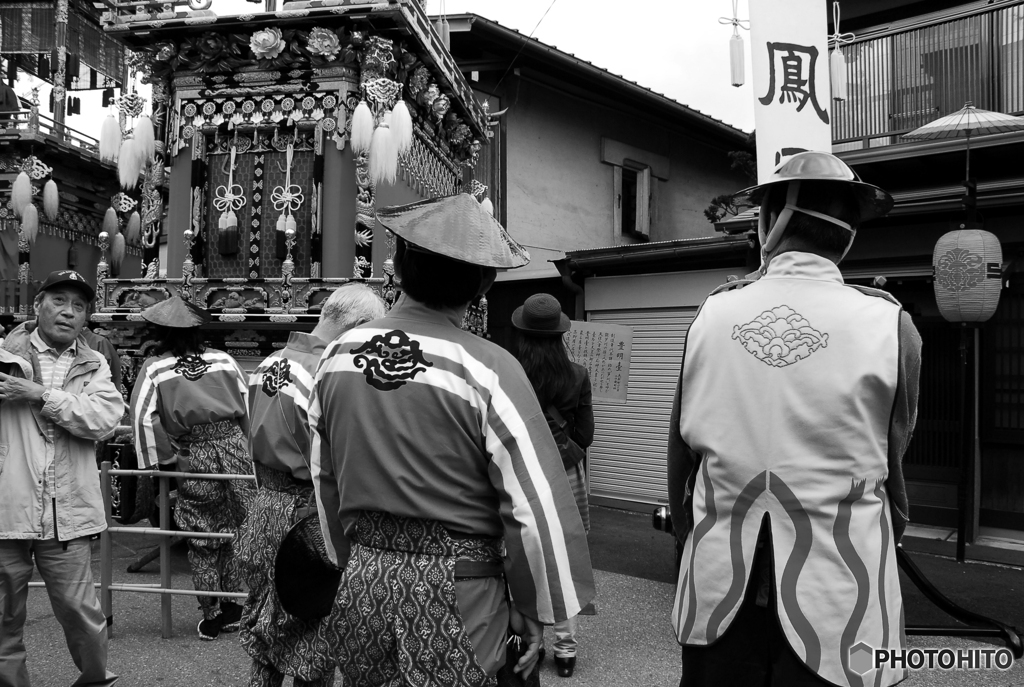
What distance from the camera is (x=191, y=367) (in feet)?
19.7

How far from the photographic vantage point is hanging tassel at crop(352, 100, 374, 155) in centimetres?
854

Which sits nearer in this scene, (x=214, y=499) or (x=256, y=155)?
(x=214, y=499)

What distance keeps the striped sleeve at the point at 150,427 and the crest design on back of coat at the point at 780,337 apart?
507 cm

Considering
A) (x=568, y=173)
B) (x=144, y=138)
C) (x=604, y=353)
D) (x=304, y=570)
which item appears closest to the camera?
(x=304, y=570)

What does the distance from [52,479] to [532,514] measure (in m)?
2.93

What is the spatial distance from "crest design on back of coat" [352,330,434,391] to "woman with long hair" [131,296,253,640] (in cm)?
386

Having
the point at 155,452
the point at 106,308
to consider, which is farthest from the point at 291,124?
the point at 155,452

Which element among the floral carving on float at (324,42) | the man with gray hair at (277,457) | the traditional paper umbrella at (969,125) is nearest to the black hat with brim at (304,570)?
the man with gray hair at (277,457)

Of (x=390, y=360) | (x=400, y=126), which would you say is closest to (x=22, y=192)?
(x=400, y=126)

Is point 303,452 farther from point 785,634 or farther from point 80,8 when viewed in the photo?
point 80,8

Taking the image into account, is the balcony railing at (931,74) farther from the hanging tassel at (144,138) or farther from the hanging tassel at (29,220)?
the hanging tassel at (29,220)

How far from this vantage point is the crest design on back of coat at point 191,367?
598 cm

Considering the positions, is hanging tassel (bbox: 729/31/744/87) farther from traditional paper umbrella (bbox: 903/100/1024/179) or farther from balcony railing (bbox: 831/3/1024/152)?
balcony railing (bbox: 831/3/1024/152)

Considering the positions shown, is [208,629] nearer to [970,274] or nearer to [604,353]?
[604,353]
